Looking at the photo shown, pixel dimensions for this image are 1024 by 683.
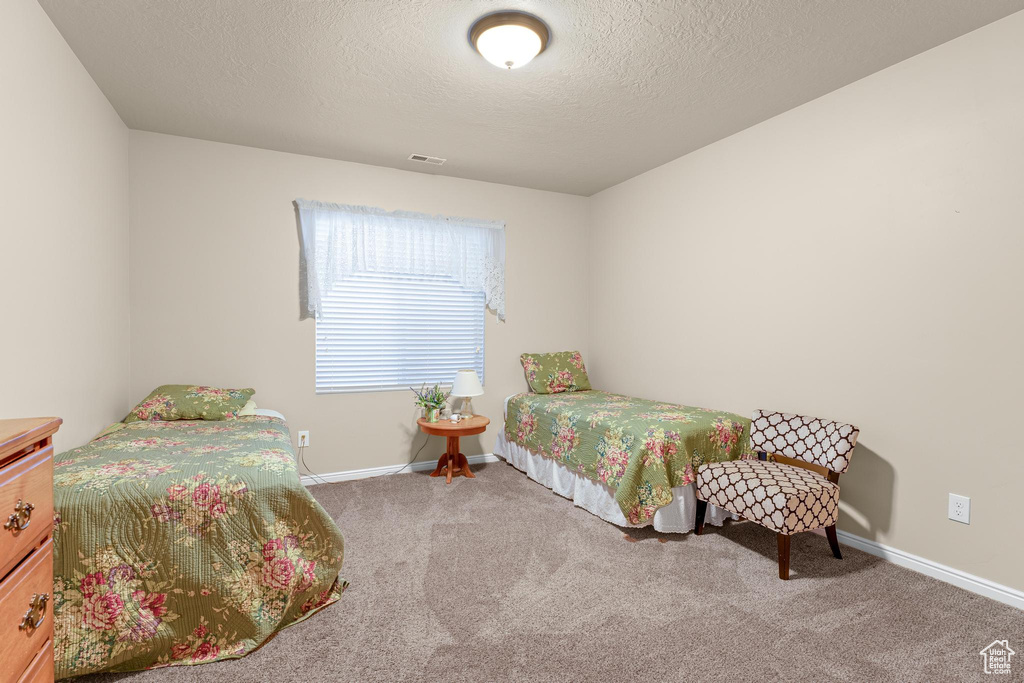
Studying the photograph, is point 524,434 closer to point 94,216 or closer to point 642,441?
point 642,441

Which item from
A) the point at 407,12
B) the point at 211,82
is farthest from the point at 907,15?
the point at 211,82

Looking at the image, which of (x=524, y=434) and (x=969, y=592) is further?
(x=524, y=434)

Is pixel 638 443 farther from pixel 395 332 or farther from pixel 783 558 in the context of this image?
pixel 395 332

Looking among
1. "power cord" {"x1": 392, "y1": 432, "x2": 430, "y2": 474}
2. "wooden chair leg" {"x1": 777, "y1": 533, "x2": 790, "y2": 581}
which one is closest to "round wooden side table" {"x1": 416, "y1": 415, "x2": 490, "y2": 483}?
"power cord" {"x1": 392, "y1": 432, "x2": 430, "y2": 474}

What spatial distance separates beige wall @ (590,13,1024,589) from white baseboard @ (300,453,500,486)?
6.50 ft

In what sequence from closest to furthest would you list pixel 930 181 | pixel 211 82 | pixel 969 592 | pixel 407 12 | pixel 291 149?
1. pixel 407 12
2. pixel 969 592
3. pixel 930 181
4. pixel 211 82
5. pixel 291 149

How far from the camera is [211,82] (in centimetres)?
269

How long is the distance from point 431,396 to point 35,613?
2916 millimetres

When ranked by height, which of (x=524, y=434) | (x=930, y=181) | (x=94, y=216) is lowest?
(x=524, y=434)

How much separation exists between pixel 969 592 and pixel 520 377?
10.6ft

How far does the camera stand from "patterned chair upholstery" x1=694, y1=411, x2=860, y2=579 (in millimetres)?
2330

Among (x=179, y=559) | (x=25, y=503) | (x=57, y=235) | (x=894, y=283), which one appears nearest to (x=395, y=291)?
(x=57, y=235)

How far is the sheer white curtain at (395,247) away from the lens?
3.82 m

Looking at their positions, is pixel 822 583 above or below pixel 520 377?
below
